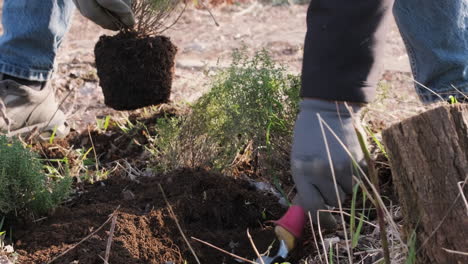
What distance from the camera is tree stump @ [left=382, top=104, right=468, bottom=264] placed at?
1.67 metres

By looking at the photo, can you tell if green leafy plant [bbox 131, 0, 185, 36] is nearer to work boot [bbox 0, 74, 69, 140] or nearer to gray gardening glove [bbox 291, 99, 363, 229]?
work boot [bbox 0, 74, 69, 140]

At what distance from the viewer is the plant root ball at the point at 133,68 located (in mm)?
3443

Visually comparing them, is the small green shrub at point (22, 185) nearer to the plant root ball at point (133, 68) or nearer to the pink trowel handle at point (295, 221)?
the pink trowel handle at point (295, 221)

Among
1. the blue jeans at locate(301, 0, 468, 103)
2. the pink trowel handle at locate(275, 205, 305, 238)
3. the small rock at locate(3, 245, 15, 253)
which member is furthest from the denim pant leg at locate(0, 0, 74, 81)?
the pink trowel handle at locate(275, 205, 305, 238)

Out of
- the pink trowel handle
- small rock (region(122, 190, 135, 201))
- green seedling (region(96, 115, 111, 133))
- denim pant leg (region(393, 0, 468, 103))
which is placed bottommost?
green seedling (region(96, 115, 111, 133))

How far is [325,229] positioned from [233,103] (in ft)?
2.71

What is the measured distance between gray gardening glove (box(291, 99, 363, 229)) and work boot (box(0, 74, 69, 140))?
1805mm

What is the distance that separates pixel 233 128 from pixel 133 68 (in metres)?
0.79

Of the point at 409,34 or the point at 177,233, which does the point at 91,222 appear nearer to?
the point at 177,233

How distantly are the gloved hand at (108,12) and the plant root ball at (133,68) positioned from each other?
104mm

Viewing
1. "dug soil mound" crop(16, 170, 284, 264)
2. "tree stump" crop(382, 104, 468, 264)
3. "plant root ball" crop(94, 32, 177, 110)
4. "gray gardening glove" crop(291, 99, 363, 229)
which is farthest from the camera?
"plant root ball" crop(94, 32, 177, 110)

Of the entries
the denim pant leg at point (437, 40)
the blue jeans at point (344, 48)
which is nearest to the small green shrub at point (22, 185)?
the blue jeans at point (344, 48)

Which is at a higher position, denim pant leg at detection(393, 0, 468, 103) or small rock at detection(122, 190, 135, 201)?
denim pant leg at detection(393, 0, 468, 103)

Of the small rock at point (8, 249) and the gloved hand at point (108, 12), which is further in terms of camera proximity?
the gloved hand at point (108, 12)
